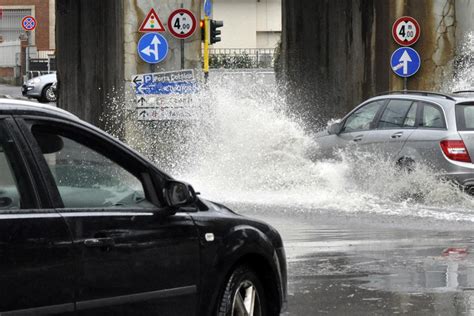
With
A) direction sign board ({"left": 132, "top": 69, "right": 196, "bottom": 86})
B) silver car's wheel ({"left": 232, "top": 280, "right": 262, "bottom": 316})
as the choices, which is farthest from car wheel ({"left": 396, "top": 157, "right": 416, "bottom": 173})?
silver car's wheel ({"left": 232, "top": 280, "right": 262, "bottom": 316})

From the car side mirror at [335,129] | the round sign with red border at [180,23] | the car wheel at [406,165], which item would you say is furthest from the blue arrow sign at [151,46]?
the car wheel at [406,165]

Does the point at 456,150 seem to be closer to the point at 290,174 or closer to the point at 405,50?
the point at 290,174

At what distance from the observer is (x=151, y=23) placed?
2533 cm

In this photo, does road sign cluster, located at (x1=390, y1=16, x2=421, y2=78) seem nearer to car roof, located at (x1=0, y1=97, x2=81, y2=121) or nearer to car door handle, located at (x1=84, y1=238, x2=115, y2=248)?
car roof, located at (x1=0, y1=97, x2=81, y2=121)

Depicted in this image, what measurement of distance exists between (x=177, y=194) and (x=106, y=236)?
705mm

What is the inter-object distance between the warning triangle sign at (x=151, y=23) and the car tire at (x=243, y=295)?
19.1 metres

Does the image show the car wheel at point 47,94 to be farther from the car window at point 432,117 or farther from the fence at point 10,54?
the car window at point 432,117

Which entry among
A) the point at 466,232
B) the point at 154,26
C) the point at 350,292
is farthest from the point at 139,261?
the point at 154,26

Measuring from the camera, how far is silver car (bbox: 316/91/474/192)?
50.9 ft

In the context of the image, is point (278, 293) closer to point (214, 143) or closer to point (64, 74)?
point (214, 143)

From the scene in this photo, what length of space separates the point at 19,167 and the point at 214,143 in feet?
57.6

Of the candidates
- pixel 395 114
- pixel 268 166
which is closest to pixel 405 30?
pixel 268 166

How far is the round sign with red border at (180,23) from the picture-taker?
2547cm

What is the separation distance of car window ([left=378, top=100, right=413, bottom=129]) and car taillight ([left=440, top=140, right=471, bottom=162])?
1.14 metres
